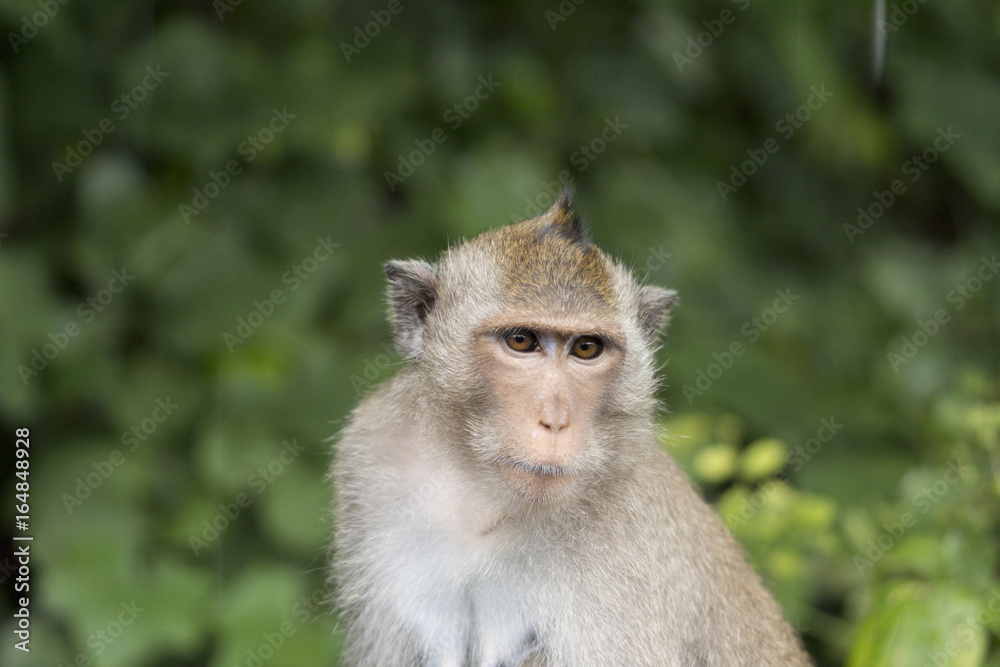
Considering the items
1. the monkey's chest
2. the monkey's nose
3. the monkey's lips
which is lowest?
the monkey's chest

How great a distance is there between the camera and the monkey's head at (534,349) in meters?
3.21

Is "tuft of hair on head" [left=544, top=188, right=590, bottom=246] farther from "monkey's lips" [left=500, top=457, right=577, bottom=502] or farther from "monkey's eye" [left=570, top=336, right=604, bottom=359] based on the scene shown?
"monkey's lips" [left=500, top=457, right=577, bottom=502]

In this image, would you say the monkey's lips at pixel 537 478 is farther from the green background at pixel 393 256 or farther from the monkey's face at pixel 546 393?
the green background at pixel 393 256

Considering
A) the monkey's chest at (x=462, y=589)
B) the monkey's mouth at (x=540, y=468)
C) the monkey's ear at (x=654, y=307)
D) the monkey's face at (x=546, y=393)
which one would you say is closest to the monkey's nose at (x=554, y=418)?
the monkey's face at (x=546, y=393)

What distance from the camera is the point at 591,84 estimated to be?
6012 millimetres

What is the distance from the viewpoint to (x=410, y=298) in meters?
3.72

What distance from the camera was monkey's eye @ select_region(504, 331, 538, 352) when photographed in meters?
3.41

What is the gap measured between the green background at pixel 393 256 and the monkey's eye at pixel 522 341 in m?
0.83

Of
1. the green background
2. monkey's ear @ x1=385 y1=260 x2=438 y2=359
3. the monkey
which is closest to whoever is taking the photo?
the monkey

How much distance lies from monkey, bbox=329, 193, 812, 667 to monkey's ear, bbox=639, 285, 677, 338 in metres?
0.04

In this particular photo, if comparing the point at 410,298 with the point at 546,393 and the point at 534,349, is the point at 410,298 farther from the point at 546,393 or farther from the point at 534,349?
the point at 546,393

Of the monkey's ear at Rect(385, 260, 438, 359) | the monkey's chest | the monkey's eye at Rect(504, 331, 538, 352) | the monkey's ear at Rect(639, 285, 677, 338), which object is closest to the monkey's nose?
the monkey's eye at Rect(504, 331, 538, 352)

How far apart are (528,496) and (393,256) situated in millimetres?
2396

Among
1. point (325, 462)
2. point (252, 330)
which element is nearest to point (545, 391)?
point (325, 462)
